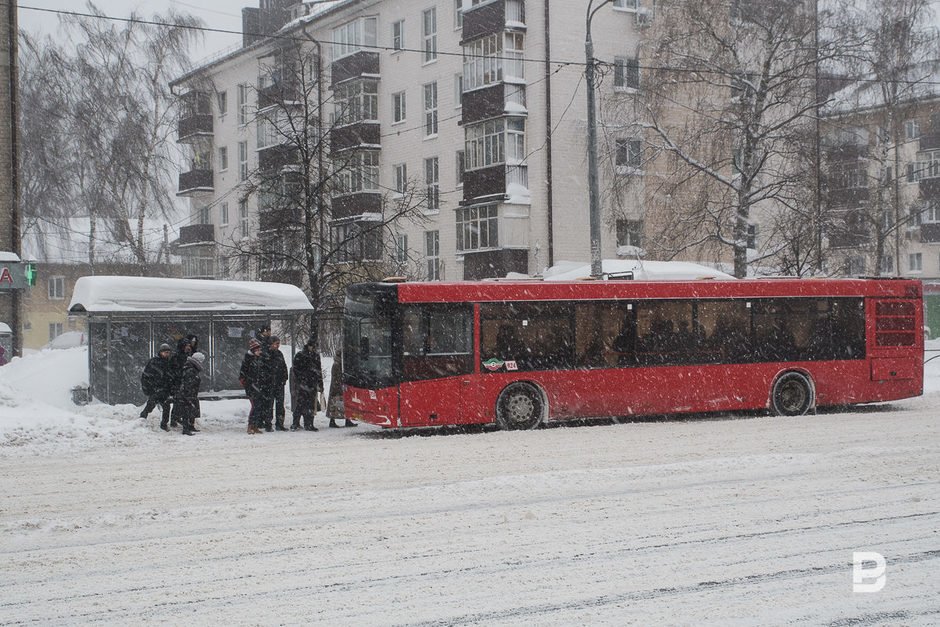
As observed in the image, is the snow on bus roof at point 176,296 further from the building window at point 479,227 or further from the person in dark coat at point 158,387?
the building window at point 479,227

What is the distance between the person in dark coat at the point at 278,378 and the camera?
735 inches

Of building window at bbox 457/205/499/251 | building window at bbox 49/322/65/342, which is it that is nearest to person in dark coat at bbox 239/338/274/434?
building window at bbox 457/205/499/251

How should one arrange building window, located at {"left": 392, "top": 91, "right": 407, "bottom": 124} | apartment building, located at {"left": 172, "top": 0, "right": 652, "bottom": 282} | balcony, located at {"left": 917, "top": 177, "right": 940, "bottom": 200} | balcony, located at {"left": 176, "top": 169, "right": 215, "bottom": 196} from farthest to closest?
balcony, located at {"left": 176, "top": 169, "right": 215, "bottom": 196}
balcony, located at {"left": 917, "top": 177, "right": 940, "bottom": 200}
building window, located at {"left": 392, "top": 91, "right": 407, "bottom": 124}
apartment building, located at {"left": 172, "top": 0, "right": 652, "bottom": 282}

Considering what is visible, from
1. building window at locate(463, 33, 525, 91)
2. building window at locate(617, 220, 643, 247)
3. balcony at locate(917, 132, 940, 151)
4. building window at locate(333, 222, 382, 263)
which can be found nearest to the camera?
building window at locate(333, 222, 382, 263)

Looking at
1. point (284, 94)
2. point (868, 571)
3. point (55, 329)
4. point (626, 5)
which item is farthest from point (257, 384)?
point (55, 329)

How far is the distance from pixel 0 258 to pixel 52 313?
5221 cm

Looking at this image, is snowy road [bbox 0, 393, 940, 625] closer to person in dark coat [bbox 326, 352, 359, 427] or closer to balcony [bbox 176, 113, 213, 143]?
person in dark coat [bbox 326, 352, 359, 427]

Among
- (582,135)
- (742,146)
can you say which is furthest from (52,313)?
(742,146)

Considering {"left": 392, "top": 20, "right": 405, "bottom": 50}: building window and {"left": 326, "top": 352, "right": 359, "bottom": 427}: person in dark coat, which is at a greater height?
{"left": 392, "top": 20, "right": 405, "bottom": 50}: building window

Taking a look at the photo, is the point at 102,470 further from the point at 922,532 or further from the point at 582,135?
the point at 582,135

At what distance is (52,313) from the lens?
77.1 meters

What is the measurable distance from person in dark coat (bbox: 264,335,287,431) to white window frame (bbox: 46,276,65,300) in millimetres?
62406

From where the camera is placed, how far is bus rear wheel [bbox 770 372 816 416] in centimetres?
2036

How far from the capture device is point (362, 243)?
27312 mm
